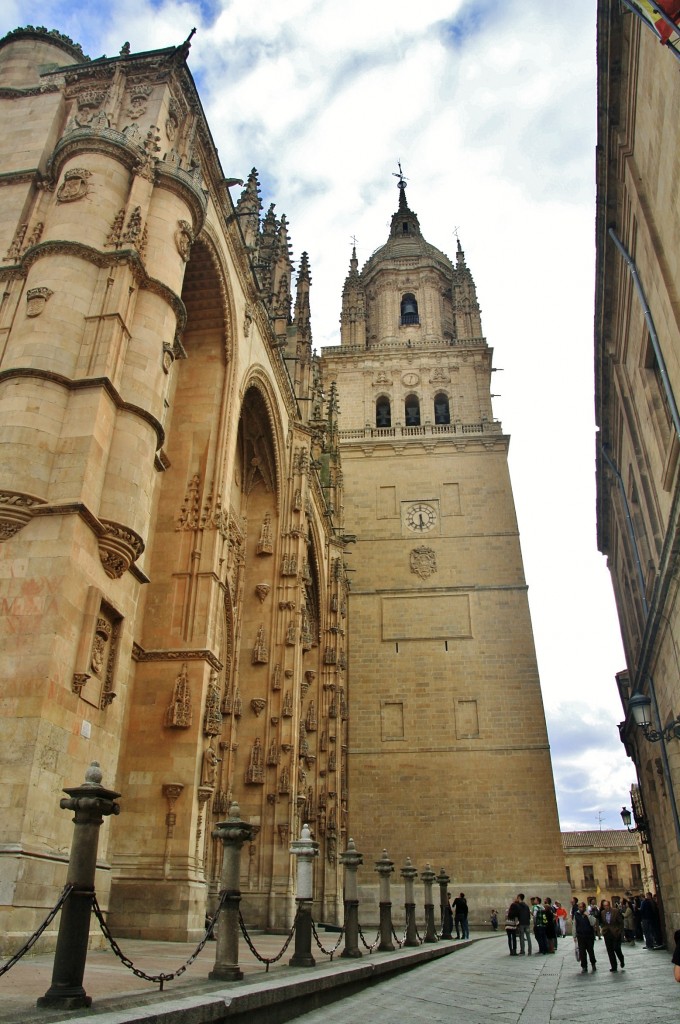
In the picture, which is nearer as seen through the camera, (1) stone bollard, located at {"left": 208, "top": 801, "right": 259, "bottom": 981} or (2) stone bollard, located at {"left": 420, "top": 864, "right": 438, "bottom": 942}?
(1) stone bollard, located at {"left": 208, "top": 801, "right": 259, "bottom": 981}

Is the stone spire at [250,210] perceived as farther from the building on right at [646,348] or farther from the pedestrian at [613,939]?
the pedestrian at [613,939]

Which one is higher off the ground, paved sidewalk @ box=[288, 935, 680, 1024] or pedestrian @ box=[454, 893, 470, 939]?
pedestrian @ box=[454, 893, 470, 939]

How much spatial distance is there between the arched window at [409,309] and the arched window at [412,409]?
5.60m

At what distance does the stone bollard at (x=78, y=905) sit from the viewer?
13.5 feet

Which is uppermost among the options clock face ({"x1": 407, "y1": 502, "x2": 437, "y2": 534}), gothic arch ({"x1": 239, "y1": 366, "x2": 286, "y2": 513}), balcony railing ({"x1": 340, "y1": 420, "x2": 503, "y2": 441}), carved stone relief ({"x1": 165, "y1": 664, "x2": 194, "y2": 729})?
balcony railing ({"x1": 340, "y1": 420, "x2": 503, "y2": 441})

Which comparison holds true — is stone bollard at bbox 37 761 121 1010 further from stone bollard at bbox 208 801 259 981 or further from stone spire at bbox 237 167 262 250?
stone spire at bbox 237 167 262 250

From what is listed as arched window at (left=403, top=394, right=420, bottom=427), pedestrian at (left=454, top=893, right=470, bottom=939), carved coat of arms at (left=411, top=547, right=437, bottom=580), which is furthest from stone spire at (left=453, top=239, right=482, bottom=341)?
pedestrian at (left=454, top=893, right=470, bottom=939)

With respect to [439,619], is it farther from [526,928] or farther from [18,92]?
[18,92]

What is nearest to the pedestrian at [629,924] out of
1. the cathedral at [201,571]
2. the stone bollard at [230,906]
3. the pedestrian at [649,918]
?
the cathedral at [201,571]

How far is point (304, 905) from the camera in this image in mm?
8047

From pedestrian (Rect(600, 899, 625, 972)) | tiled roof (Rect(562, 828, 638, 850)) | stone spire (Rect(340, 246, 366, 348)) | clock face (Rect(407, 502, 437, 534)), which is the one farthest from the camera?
tiled roof (Rect(562, 828, 638, 850))

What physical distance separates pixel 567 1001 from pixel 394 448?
28.2 metres

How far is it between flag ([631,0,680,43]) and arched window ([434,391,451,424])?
29.6 metres

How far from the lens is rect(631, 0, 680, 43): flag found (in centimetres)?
640
